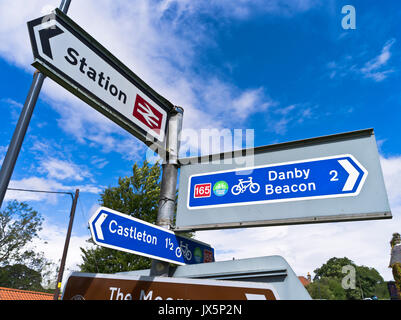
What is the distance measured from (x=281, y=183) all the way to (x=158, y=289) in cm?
172

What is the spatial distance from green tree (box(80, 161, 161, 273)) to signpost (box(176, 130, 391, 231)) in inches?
340

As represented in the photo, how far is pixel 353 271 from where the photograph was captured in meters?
84.2

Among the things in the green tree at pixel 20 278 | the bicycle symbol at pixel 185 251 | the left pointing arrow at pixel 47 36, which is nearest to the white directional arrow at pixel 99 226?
the bicycle symbol at pixel 185 251

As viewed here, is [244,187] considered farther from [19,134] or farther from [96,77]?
[19,134]

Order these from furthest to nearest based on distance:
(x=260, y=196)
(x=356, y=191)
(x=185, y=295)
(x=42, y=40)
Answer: (x=260, y=196) → (x=356, y=191) → (x=42, y=40) → (x=185, y=295)

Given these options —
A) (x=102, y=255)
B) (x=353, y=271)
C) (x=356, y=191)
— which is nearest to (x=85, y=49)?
(x=356, y=191)

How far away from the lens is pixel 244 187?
3182mm

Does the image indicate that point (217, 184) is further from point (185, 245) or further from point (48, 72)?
point (48, 72)

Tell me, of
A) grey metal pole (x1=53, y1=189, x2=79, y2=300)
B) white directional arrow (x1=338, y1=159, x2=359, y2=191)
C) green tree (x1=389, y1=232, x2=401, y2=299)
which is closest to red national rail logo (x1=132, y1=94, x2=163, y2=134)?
white directional arrow (x1=338, y1=159, x2=359, y2=191)

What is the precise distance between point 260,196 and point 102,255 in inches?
406

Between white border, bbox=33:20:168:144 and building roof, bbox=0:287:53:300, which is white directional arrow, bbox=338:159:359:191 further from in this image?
building roof, bbox=0:287:53:300

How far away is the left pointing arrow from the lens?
2.39 meters

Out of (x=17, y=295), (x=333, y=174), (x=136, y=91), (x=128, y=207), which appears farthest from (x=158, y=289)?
(x=17, y=295)

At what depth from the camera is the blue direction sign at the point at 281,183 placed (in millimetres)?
2814
